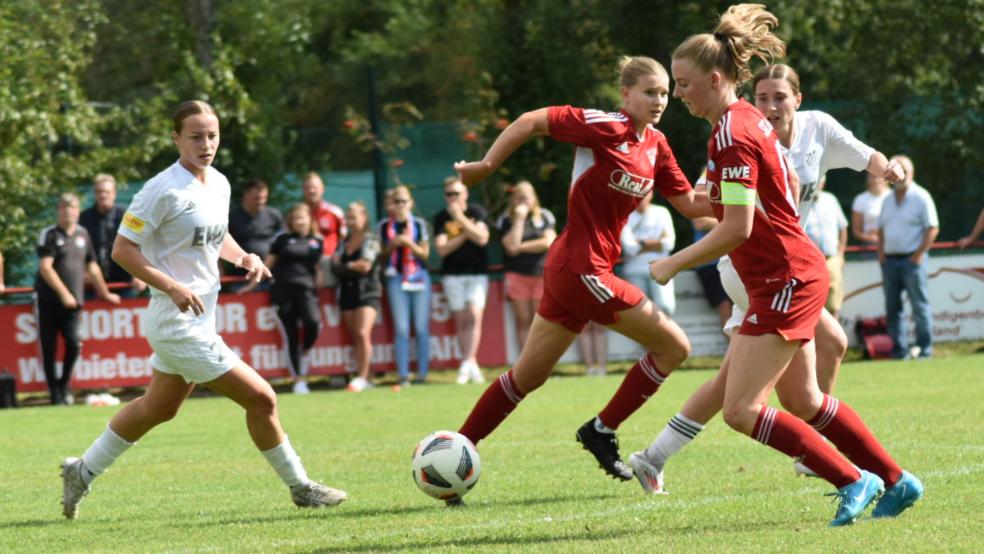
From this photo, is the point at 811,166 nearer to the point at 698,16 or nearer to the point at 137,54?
the point at 698,16

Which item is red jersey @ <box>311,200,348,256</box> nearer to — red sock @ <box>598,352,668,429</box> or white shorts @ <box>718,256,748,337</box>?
red sock @ <box>598,352,668,429</box>

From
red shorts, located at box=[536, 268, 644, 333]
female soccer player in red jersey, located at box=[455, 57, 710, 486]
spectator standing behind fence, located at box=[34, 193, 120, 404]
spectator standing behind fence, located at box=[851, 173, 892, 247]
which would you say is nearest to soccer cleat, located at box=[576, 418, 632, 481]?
female soccer player in red jersey, located at box=[455, 57, 710, 486]

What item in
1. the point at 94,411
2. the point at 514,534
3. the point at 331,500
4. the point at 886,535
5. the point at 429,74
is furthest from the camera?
the point at 429,74

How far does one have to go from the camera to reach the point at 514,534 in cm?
630

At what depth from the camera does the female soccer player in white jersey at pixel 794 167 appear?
7.26 m

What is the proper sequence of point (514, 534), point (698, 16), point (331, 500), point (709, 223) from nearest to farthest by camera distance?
point (514, 534)
point (331, 500)
point (709, 223)
point (698, 16)

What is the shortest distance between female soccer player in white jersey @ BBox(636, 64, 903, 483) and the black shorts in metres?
9.34

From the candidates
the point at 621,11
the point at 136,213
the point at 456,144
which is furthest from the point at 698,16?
the point at 136,213

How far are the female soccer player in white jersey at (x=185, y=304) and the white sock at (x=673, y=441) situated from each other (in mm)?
1463

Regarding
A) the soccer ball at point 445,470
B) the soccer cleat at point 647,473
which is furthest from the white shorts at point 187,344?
the soccer cleat at point 647,473

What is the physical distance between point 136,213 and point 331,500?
1602mm

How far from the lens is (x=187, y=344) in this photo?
23.2 feet

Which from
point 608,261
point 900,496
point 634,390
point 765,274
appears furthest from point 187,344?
point 900,496

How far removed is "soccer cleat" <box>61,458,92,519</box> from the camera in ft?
23.9
